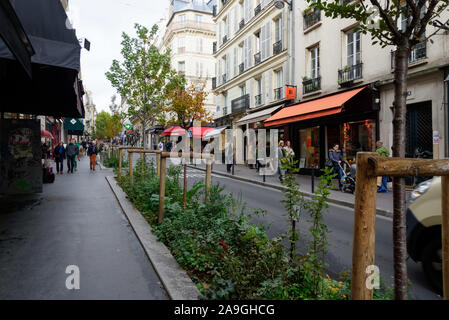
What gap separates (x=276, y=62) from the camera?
20.9m

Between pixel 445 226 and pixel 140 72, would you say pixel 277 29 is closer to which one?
pixel 140 72

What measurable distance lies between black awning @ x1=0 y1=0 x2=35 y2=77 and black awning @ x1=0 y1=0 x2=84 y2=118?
229mm

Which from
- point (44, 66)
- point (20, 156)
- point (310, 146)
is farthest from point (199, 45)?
point (44, 66)

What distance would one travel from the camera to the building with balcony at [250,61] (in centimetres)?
2055

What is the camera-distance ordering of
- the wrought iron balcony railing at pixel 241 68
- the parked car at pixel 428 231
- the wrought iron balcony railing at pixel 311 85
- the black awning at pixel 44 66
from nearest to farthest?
the parked car at pixel 428 231 < the black awning at pixel 44 66 < the wrought iron balcony railing at pixel 311 85 < the wrought iron balcony railing at pixel 241 68

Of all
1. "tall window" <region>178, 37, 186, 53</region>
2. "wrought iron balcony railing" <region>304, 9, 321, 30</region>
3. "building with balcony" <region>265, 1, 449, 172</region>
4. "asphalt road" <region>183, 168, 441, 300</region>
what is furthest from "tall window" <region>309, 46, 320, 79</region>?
"tall window" <region>178, 37, 186, 53</region>

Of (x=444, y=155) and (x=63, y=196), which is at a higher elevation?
(x=444, y=155)

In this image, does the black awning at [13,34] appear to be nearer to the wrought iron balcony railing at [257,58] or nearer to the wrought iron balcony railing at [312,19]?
the wrought iron balcony railing at [312,19]

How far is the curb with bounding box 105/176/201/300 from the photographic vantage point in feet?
9.88

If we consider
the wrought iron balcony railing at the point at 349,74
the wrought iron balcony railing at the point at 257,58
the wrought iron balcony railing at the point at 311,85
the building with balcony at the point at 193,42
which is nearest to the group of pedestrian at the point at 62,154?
the wrought iron balcony railing at the point at 311,85

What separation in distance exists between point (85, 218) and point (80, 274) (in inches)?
118

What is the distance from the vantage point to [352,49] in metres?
14.9

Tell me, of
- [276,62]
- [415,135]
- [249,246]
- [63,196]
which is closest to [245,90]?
[276,62]
